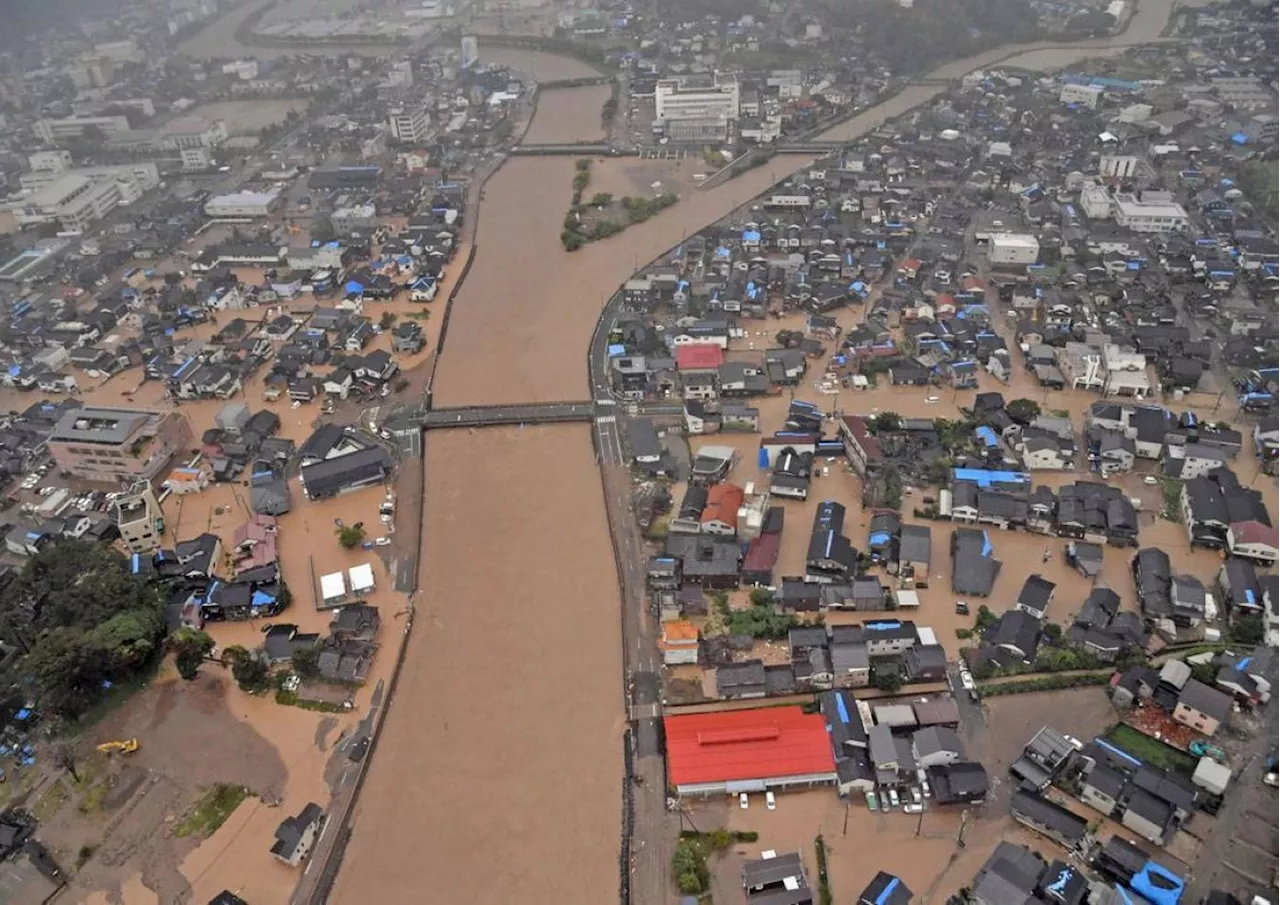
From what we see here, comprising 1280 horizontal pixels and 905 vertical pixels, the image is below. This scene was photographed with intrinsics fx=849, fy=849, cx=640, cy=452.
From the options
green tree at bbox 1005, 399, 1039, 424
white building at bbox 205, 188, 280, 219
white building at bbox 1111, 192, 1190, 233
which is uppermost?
white building at bbox 1111, 192, 1190, 233

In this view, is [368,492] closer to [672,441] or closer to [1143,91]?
[672,441]

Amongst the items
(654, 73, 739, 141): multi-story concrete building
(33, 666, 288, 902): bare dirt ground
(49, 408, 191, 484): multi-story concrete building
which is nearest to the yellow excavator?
(33, 666, 288, 902): bare dirt ground

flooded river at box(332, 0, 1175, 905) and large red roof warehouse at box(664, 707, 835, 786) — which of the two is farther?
large red roof warehouse at box(664, 707, 835, 786)

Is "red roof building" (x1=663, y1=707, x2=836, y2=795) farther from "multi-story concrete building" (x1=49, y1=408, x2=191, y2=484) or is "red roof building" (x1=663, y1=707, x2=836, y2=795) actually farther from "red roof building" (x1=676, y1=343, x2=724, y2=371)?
"multi-story concrete building" (x1=49, y1=408, x2=191, y2=484)

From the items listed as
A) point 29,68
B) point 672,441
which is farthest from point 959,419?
point 29,68

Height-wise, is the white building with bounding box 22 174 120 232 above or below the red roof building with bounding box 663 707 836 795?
above

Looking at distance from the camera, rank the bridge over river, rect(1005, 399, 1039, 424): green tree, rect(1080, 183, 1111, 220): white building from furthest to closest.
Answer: rect(1080, 183, 1111, 220): white building, the bridge over river, rect(1005, 399, 1039, 424): green tree

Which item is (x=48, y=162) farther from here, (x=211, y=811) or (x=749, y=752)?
(x=749, y=752)

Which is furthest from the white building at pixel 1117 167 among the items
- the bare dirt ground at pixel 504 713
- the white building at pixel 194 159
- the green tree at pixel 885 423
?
the white building at pixel 194 159
